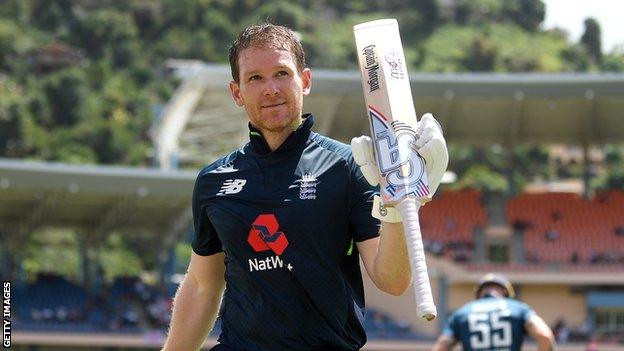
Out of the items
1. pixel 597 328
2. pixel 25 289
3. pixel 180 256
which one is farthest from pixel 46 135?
pixel 597 328

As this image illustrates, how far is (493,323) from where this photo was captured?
430 inches

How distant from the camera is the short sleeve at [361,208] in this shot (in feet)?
16.4

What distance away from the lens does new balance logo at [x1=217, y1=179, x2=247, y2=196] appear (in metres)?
5.17

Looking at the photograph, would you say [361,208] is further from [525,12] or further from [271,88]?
[525,12]

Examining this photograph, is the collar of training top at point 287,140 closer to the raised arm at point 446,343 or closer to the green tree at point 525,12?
the raised arm at point 446,343

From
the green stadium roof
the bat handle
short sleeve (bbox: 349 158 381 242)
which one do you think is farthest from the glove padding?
the green stadium roof

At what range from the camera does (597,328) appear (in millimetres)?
40531

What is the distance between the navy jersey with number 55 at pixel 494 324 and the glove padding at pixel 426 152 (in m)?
6.41

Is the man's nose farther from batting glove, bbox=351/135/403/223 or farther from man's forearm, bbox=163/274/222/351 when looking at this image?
man's forearm, bbox=163/274/222/351

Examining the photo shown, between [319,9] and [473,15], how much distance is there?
1213 centimetres

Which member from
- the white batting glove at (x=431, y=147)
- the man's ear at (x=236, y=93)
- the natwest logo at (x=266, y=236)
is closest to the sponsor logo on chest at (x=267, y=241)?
the natwest logo at (x=266, y=236)

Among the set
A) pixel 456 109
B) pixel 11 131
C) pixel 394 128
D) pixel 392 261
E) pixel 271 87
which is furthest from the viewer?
pixel 11 131

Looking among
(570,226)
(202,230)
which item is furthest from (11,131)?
(202,230)

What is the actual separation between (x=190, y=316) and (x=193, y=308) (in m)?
0.03
